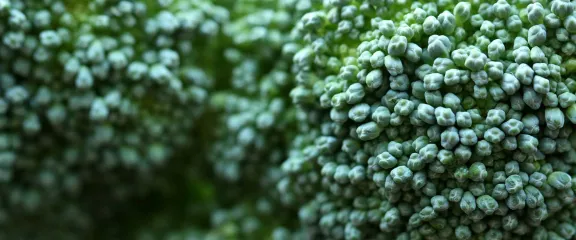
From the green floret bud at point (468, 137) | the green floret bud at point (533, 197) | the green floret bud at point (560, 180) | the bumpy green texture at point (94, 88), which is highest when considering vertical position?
the bumpy green texture at point (94, 88)

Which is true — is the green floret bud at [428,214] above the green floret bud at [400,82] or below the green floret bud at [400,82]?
below

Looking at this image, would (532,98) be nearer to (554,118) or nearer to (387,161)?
(554,118)

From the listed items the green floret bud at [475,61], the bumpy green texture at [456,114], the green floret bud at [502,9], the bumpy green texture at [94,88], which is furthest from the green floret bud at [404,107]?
the bumpy green texture at [94,88]

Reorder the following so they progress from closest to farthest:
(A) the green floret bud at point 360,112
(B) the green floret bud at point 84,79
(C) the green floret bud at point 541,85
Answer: (C) the green floret bud at point 541,85 → (A) the green floret bud at point 360,112 → (B) the green floret bud at point 84,79

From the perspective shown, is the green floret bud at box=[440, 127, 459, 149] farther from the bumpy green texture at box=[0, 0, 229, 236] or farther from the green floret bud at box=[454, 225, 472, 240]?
the bumpy green texture at box=[0, 0, 229, 236]

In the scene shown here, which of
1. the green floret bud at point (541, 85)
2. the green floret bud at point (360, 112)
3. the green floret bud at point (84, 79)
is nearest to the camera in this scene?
the green floret bud at point (541, 85)

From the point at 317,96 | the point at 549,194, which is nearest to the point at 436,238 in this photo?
the point at 549,194

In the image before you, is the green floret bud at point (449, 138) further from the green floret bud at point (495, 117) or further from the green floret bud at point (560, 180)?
the green floret bud at point (560, 180)
